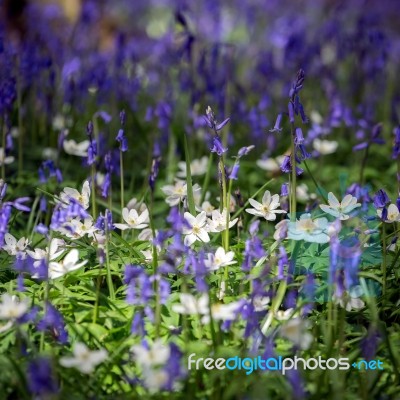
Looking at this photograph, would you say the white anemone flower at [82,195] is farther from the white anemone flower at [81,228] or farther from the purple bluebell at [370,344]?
the purple bluebell at [370,344]

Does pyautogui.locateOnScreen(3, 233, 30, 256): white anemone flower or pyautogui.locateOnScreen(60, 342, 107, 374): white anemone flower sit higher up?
pyautogui.locateOnScreen(60, 342, 107, 374): white anemone flower

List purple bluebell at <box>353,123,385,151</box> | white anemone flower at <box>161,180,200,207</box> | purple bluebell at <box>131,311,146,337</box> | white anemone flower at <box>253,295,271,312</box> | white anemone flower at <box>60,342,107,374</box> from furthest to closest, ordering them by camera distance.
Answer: purple bluebell at <box>353,123,385,151</box>, white anemone flower at <box>161,180,200,207</box>, white anemone flower at <box>253,295,271,312</box>, purple bluebell at <box>131,311,146,337</box>, white anemone flower at <box>60,342,107,374</box>

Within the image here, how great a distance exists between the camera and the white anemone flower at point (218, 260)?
2369 millimetres

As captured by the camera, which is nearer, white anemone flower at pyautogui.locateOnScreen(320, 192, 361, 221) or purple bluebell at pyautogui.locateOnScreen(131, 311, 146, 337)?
purple bluebell at pyautogui.locateOnScreen(131, 311, 146, 337)

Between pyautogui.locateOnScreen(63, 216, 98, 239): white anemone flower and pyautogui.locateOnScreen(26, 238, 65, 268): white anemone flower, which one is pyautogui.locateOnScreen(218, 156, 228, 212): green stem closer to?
pyautogui.locateOnScreen(63, 216, 98, 239): white anemone flower

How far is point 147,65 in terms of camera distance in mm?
6832

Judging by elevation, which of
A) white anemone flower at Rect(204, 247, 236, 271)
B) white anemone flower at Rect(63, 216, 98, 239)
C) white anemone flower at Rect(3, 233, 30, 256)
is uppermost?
white anemone flower at Rect(204, 247, 236, 271)

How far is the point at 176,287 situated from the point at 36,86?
295 cm

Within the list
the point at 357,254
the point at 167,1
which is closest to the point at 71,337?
the point at 357,254

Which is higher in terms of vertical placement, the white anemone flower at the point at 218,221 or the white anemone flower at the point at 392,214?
the white anemone flower at the point at 392,214

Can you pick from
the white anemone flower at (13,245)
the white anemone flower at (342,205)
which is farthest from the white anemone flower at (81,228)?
the white anemone flower at (342,205)

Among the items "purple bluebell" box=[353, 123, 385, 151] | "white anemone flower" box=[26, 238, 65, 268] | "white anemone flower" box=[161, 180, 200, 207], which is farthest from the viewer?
"purple bluebell" box=[353, 123, 385, 151]

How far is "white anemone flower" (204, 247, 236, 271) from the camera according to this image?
2.37 m

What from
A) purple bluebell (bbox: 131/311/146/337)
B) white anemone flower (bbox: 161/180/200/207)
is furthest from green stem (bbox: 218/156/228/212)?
purple bluebell (bbox: 131/311/146/337)
